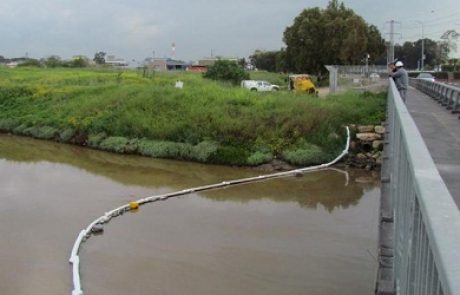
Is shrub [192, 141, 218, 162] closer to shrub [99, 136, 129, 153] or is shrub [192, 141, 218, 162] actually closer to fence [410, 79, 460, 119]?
shrub [99, 136, 129, 153]

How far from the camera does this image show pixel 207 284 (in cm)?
1083

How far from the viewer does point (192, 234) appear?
1397 cm

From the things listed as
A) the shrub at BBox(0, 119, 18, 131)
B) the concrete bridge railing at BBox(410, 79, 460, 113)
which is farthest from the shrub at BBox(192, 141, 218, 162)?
the shrub at BBox(0, 119, 18, 131)

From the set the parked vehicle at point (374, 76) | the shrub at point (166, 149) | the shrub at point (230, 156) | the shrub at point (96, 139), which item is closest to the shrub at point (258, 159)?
the shrub at point (230, 156)

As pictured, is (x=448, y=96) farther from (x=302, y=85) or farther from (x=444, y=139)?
(x=302, y=85)

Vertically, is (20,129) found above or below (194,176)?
above

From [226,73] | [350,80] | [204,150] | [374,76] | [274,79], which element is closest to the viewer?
[204,150]

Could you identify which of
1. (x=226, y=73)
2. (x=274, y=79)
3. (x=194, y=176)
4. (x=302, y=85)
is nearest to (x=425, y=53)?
(x=274, y=79)

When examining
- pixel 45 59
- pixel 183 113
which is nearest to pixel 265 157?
pixel 183 113

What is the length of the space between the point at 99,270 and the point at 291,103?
1727cm

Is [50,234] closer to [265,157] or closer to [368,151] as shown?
[265,157]

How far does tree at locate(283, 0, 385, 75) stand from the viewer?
5225 centimetres

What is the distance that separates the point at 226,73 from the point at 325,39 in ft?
39.3

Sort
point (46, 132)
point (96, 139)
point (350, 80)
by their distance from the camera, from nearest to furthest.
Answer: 1. point (96, 139)
2. point (46, 132)
3. point (350, 80)
